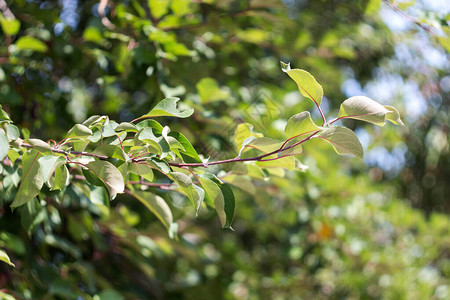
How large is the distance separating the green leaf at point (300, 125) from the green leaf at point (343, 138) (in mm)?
16

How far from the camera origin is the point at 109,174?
59 centimetres

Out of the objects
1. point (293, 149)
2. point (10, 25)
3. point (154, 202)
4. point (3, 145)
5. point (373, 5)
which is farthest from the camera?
point (373, 5)

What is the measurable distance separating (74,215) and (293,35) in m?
0.88

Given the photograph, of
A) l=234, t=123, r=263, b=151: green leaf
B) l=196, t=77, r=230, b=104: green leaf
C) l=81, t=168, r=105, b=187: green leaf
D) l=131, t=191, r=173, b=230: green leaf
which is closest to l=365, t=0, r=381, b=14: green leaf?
l=196, t=77, r=230, b=104: green leaf

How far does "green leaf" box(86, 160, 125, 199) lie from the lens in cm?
58

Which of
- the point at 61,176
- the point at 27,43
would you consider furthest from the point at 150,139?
the point at 27,43

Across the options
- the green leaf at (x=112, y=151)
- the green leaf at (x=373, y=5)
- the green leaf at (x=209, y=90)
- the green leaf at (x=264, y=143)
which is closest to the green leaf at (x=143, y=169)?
the green leaf at (x=112, y=151)

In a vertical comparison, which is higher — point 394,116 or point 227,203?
point 394,116

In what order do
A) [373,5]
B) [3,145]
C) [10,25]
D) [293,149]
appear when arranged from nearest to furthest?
[3,145] < [293,149] < [10,25] < [373,5]

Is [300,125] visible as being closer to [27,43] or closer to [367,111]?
[367,111]

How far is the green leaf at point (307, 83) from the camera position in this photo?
0.59 meters

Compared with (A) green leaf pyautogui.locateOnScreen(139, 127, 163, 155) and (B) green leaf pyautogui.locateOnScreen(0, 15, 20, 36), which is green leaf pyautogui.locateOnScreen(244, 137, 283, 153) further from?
(B) green leaf pyautogui.locateOnScreen(0, 15, 20, 36)

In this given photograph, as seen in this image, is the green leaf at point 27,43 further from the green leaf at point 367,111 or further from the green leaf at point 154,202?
the green leaf at point 367,111

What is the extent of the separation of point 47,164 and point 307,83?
0.34m
